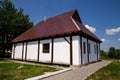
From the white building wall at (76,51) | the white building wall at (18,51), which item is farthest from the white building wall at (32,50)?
the white building wall at (76,51)

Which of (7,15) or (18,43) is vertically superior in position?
(7,15)

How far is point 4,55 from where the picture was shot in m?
30.9

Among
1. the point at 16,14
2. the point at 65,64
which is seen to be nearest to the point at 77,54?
the point at 65,64

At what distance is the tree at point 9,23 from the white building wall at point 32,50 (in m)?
12.6

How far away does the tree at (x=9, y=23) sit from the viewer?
29.3m

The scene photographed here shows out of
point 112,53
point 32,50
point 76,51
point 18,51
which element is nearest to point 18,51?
point 18,51

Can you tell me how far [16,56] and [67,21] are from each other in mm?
11379

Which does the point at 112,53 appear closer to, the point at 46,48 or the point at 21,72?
the point at 46,48

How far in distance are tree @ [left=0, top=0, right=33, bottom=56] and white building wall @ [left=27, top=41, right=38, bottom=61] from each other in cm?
1264

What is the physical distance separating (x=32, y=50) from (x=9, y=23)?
46.9ft

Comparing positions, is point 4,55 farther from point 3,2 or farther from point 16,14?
point 3,2

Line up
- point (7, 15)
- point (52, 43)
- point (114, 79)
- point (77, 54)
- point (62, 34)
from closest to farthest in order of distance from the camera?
point (114, 79), point (77, 54), point (62, 34), point (52, 43), point (7, 15)

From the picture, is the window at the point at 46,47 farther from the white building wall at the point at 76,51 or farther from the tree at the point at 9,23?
the tree at the point at 9,23

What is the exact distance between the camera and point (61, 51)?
14469mm
